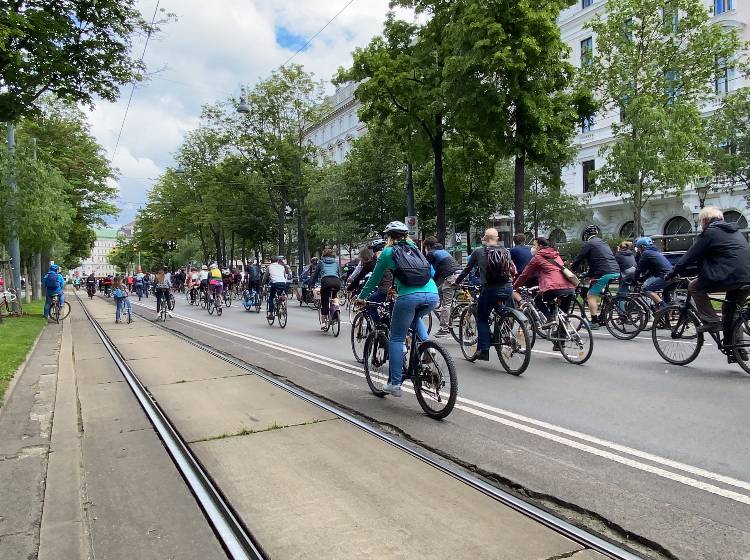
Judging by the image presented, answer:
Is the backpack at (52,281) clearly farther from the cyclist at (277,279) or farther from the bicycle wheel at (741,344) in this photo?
the bicycle wheel at (741,344)

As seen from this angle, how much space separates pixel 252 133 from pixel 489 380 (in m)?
35.2

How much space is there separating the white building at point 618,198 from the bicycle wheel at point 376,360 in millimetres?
20299

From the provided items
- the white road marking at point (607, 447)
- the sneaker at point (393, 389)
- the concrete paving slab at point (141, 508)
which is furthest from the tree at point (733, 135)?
the concrete paving slab at point (141, 508)

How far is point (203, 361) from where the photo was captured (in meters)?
9.30

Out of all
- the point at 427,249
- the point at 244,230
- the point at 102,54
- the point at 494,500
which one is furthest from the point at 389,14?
the point at 244,230

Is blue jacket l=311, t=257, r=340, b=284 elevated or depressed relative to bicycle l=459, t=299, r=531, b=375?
elevated

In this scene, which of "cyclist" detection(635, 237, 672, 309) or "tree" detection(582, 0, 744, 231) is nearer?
"cyclist" detection(635, 237, 672, 309)

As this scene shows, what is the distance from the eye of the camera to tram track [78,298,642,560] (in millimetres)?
3014

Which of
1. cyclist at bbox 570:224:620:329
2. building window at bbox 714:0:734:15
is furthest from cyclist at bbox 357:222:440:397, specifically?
building window at bbox 714:0:734:15

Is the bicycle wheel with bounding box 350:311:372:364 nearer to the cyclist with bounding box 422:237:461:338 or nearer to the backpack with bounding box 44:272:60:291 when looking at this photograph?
the cyclist with bounding box 422:237:461:338

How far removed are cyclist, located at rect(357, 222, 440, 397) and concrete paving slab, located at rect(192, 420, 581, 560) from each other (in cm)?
118

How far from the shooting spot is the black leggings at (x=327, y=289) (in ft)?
41.3

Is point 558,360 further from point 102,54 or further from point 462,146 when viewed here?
point 462,146

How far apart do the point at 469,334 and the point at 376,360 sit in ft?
8.92
